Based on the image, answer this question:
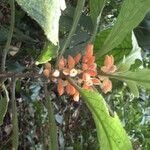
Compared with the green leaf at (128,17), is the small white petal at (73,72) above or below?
below

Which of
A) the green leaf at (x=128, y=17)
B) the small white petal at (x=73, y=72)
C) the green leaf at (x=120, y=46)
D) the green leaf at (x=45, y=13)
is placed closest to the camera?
the green leaf at (x=45, y=13)

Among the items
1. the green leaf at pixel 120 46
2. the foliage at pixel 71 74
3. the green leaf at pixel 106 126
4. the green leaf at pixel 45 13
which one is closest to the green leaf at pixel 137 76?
the foliage at pixel 71 74

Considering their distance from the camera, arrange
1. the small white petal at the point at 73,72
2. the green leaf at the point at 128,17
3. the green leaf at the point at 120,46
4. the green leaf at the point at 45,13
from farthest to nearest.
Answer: the green leaf at the point at 120,46 → the small white petal at the point at 73,72 → the green leaf at the point at 128,17 → the green leaf at the point at 45,13

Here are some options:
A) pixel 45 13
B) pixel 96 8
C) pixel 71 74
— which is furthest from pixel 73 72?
pixel 45 13

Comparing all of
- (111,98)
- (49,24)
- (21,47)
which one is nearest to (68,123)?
(111,98)

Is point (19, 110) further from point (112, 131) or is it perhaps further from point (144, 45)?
point (112, 131)

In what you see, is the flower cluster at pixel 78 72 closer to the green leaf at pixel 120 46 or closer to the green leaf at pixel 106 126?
the green leaf at pixel 106 126
